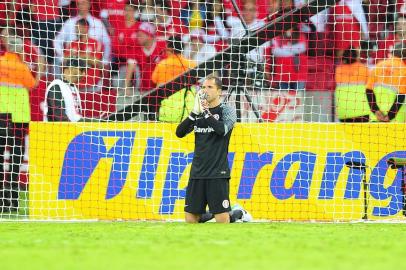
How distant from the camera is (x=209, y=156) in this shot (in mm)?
12469

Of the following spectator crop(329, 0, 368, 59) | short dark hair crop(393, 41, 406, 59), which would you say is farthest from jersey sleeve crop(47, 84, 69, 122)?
short dark hair crop(393, 41, 406, 59)

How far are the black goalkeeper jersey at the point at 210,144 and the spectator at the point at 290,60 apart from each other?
264cm

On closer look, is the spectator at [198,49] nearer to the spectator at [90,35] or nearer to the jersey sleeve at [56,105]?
the spectator at [90,35]

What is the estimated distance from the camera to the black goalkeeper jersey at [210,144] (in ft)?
40.8

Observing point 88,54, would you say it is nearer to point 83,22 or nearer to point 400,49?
point 83,22

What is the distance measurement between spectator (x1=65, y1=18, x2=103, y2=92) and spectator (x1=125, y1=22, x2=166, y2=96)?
49 cm

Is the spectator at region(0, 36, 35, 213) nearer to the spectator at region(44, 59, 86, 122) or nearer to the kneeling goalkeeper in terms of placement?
the spectator at region(44, 59, 86, 122)

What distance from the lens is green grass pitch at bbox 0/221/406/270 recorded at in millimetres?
7496

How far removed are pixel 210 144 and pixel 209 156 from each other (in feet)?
0.52

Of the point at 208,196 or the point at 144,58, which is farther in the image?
the point at 144,58

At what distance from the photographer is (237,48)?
48.9 feet

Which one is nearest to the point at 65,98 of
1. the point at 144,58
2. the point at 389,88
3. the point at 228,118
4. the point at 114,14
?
the point at 144,58

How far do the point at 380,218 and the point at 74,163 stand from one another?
448 cm

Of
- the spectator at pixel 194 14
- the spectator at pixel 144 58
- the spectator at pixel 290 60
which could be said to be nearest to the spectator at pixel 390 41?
the spectator at pixel 290 60
